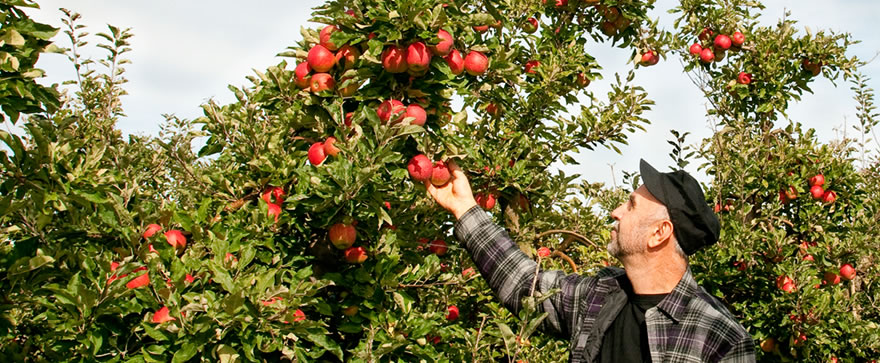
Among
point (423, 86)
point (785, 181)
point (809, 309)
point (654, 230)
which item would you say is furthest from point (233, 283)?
point (785, 181)

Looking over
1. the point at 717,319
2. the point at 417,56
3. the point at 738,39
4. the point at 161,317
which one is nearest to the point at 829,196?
the point at 738,39

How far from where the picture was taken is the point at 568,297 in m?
2.59

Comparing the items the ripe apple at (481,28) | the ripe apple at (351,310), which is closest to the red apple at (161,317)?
the ripe apple at (351,310)

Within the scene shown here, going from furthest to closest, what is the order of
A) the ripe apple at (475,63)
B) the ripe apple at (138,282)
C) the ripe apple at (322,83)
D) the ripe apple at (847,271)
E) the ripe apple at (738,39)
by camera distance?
the ripe apple at (738,39) < the ripe apple at (847,271) < the ripe apple at (475,63) < the ripe apple at (322,83) < the ripe apple at (138,282)

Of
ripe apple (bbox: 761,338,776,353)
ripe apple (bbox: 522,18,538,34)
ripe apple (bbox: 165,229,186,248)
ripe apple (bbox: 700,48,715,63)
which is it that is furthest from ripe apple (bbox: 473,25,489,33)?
ripe apple (bbox: 700,48,715,63)

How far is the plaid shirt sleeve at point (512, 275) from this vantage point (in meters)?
2.61

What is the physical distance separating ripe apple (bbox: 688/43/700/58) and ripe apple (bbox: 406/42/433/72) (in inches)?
189

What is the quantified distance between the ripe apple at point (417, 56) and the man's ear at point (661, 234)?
102 centimetres

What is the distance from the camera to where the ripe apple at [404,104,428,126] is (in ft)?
8.57

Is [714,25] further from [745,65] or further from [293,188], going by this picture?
[293,188]

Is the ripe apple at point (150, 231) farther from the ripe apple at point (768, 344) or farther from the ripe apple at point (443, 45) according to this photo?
the ripe apple at point (768, 344)

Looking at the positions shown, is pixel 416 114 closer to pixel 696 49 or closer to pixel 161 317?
pixel 161 317

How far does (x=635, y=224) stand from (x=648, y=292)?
240 millimetres

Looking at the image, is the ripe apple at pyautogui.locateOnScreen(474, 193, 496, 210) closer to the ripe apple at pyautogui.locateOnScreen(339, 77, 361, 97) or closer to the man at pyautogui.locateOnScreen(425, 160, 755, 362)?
the man at pyautogui.locateOnScreen(425, 160, 755, 362)
